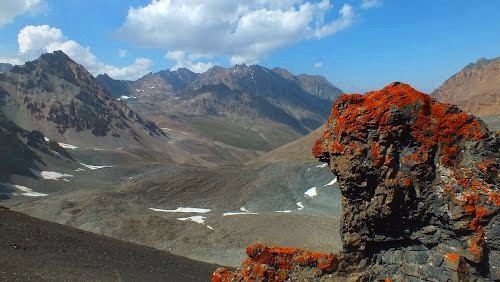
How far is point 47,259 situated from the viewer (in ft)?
65.5

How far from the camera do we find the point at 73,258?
859 inches

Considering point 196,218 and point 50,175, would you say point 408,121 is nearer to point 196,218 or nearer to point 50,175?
point 196,218

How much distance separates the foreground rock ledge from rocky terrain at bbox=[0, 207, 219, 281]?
41.3 feet

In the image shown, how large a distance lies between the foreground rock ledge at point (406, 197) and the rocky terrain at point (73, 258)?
12585 mm

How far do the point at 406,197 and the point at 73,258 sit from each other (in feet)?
62.2

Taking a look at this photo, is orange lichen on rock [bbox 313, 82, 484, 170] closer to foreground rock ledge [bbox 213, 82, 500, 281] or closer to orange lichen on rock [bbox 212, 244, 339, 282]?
foreground rock ledge [bbox 213, 82, 500, 281]

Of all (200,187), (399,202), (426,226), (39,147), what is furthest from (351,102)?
(39,147)

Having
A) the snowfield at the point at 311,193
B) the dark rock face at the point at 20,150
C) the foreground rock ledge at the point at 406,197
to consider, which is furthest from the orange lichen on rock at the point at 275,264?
the dark rock face at the point at 20,150

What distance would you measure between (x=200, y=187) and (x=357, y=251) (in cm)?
7371

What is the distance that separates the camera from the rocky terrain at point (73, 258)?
17969 mm

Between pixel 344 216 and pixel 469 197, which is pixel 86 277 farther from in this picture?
pixel 469 197

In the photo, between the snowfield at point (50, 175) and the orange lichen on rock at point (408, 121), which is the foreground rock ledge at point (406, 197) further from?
the snowfield at point (50, 175)

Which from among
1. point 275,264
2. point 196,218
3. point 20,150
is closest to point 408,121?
point 275,264

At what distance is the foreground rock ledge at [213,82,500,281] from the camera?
7102mm
